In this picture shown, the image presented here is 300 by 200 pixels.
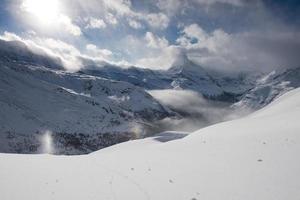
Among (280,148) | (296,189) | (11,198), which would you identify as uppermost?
(280,148)

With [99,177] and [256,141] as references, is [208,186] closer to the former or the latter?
[99,177]

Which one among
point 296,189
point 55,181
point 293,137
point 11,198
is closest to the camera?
point 296,189

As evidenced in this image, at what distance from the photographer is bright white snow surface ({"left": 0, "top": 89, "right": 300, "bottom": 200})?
27.9 feet

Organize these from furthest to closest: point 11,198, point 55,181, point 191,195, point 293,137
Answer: point 293,137
point 55,181
point 11,198
point 191,195

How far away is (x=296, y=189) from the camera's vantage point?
7746 mm

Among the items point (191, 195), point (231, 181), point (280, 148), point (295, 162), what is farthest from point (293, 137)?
point (191, 195)

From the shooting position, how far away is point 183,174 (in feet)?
34.2

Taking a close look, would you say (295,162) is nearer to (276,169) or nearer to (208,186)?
(276,169)

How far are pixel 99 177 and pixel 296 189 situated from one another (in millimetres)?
7064

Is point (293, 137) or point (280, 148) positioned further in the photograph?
point (293, 137)

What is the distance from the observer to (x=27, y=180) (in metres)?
11.0

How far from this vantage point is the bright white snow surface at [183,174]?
8508 mm

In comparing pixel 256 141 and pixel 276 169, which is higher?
pixel 256 141

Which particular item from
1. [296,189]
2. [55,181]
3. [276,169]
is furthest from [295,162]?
[55,181]
